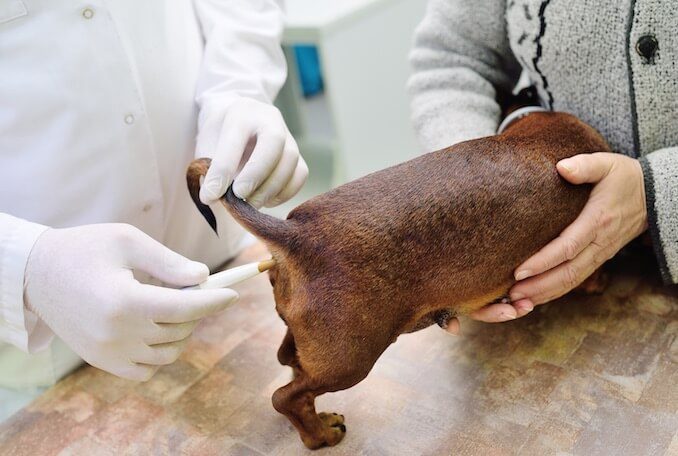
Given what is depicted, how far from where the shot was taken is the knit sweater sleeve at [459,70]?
1146 millimetres

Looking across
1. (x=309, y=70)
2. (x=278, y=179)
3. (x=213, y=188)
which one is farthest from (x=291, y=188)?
(x=309, y=70)

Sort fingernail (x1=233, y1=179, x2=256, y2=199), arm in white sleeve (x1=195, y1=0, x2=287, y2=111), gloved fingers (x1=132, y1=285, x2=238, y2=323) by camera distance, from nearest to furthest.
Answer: gloved fingers (x1=132, y1=285, x2=238, y2=323)
fingernail (x1=233, y1=179, x2=256, y2=199)
arm in white sleeve (x1=195, y1=0, x2=287, y2=111)

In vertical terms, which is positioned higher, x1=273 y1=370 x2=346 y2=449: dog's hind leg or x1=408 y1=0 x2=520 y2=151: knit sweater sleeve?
x1=408 y1=0 x2=520 y2=151: knit sweater sleeve

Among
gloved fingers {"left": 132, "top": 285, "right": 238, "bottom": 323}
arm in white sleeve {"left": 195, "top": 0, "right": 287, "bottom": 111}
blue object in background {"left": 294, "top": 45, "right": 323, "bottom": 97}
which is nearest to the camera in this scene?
gloved fingers {"left": 132, "top": 285, "right": 238, "bottom": 323}

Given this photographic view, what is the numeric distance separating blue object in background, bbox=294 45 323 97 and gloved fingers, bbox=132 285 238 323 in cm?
269

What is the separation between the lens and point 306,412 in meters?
0.86

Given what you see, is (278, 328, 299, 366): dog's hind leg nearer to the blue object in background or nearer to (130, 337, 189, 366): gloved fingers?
(130, 337, 189, 366): gloved fingers

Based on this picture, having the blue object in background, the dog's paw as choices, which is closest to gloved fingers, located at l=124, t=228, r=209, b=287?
the dog's paw

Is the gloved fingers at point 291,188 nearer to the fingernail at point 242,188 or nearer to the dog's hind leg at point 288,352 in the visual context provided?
the fingernail at point 242,188

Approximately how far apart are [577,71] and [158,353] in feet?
2.46

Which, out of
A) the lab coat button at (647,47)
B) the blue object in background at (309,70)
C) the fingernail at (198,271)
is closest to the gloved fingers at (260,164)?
the fingernail at (198,271)

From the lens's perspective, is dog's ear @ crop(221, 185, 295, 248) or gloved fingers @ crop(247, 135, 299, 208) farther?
gloved fingers @ crop(247, 135, 299, 208)

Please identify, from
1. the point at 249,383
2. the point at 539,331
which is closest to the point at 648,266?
the point at 539,331

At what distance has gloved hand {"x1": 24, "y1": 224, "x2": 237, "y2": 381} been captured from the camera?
2.55ft
